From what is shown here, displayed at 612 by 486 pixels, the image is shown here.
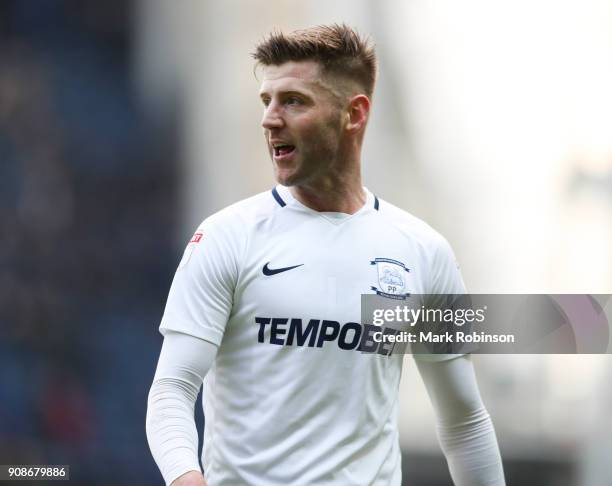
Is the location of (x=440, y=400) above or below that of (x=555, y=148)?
below

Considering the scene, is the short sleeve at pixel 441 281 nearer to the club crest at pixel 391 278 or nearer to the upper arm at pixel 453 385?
the upper arm at pixel 453 385

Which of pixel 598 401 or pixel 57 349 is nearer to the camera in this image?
pixel 598 401

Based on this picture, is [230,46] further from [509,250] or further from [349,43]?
[349,43]

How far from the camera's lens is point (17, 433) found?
11797 mm

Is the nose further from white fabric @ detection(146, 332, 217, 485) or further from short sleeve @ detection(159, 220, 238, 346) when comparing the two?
white fabric @ detection(146, 332, 217, 485)

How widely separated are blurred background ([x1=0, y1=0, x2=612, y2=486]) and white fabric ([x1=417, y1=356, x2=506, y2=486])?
5.84 m

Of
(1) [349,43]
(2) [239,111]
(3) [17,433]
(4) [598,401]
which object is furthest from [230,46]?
(1) [349,43]

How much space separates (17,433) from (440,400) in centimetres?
855

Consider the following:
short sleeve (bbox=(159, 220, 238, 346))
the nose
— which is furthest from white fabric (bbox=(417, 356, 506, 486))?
the nose

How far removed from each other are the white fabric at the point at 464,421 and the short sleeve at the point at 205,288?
87cm

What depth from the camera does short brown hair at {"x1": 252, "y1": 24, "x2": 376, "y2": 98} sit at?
3885 millimetres

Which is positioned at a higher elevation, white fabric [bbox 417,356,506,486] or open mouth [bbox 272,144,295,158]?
open mouth [bbox 272,144,295,158]

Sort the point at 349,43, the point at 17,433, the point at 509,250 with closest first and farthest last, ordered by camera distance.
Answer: the point at 349,43 → the point at 509,250 → the point at 17,433

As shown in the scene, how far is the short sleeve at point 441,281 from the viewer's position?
4.06m
